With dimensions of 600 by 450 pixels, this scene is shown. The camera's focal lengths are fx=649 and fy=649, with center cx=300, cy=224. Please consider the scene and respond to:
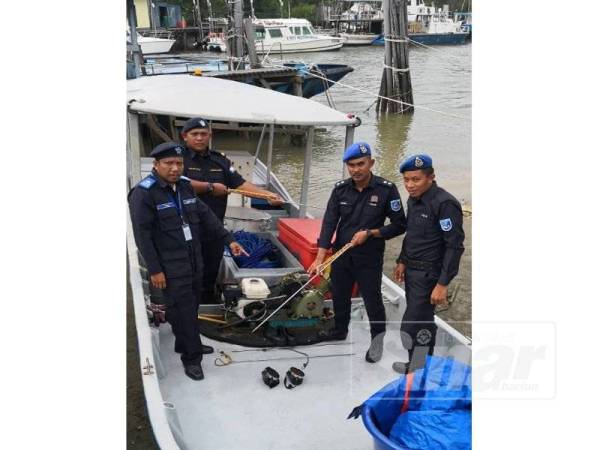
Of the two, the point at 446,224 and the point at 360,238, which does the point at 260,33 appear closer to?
the point at 360,238

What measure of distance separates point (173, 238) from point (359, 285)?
1.30 m

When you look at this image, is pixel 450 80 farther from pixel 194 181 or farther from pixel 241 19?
pixel 194 181

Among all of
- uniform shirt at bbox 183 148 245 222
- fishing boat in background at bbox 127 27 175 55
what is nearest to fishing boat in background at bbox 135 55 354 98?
fishing boat in background at bbox 127 27 175 55

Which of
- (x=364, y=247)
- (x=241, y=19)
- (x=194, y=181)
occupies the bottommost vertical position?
(x=364, y=247)

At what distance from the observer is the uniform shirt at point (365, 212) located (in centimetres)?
420

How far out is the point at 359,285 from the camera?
14.4ft

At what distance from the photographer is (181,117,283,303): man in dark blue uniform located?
4883mm

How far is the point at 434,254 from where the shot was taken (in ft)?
12.6

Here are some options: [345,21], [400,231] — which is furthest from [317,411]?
Result: [345,21]

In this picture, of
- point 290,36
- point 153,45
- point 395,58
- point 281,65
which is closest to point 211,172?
point 281,65

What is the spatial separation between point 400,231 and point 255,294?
47.4 inches

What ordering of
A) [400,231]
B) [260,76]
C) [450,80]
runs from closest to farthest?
[400,231] → [260,76] → [450,80]

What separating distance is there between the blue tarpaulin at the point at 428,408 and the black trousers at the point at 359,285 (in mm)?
1217

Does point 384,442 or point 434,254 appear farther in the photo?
point 434,254
